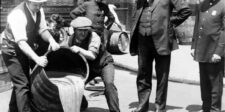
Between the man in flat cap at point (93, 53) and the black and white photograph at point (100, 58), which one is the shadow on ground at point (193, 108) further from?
the man in flat cap at point (93, 53)

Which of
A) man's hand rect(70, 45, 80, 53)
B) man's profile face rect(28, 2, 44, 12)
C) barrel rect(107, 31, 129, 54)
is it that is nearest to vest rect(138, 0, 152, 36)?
man's hand rect(70, 45, 80, 53)

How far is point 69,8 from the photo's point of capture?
16453 millimetres

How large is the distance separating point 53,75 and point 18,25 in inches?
46.8

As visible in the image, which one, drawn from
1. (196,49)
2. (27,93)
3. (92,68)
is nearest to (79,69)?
(92,68)

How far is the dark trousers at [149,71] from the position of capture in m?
6.87

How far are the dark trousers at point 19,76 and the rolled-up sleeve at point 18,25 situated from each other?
343 mm

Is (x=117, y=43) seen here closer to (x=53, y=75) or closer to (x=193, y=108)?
(x=193, y=108)

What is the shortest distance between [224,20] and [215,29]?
0.19 metres

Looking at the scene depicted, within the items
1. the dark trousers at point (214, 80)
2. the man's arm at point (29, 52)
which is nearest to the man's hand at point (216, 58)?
the dark trousers at point (214, 80)

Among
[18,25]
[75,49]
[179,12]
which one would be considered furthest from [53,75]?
[179,12]

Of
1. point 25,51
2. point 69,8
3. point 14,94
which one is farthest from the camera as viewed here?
point 69,8

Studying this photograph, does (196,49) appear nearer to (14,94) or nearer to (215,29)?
(215,29)

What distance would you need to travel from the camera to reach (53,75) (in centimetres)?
673

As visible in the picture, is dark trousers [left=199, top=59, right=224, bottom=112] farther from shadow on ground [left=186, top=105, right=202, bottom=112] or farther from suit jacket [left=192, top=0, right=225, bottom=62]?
shadow on ground [left=186, top=105, right=202, bottom=112]
